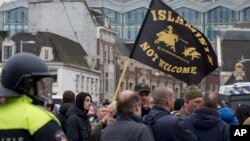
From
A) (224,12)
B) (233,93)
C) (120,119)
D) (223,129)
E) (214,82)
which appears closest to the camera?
(120,119)

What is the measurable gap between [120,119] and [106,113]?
327 centimetres

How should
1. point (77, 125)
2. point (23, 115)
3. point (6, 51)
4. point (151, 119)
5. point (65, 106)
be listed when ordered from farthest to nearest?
point (6, 51), point (65, 106), point (77, 125), point (151, 119), point (23, 115)

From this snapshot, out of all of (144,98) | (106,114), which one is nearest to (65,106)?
(106,114)

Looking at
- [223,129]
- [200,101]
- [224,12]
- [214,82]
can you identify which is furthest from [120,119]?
[224,12]

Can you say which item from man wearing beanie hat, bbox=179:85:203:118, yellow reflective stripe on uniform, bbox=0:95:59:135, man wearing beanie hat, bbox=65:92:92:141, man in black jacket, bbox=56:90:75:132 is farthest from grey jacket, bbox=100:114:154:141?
man in black jacket, bbox=56:90:75:132

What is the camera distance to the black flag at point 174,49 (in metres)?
12.5

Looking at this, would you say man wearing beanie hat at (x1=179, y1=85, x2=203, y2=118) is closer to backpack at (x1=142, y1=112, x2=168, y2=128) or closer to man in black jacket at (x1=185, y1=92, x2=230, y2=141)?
man in black jacket at (x1=185, y1=92, x2=230, y2=141)

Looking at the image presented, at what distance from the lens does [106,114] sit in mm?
10250

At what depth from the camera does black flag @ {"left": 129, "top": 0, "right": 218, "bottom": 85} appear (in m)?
12.5

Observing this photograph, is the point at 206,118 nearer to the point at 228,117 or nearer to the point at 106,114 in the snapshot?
the point at 228,117

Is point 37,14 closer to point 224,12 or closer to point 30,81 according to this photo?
point 224,12

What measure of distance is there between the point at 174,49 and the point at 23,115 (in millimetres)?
8473

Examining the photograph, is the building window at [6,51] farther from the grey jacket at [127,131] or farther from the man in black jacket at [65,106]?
the grey jacket at [127,131]

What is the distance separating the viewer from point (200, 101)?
923cm
